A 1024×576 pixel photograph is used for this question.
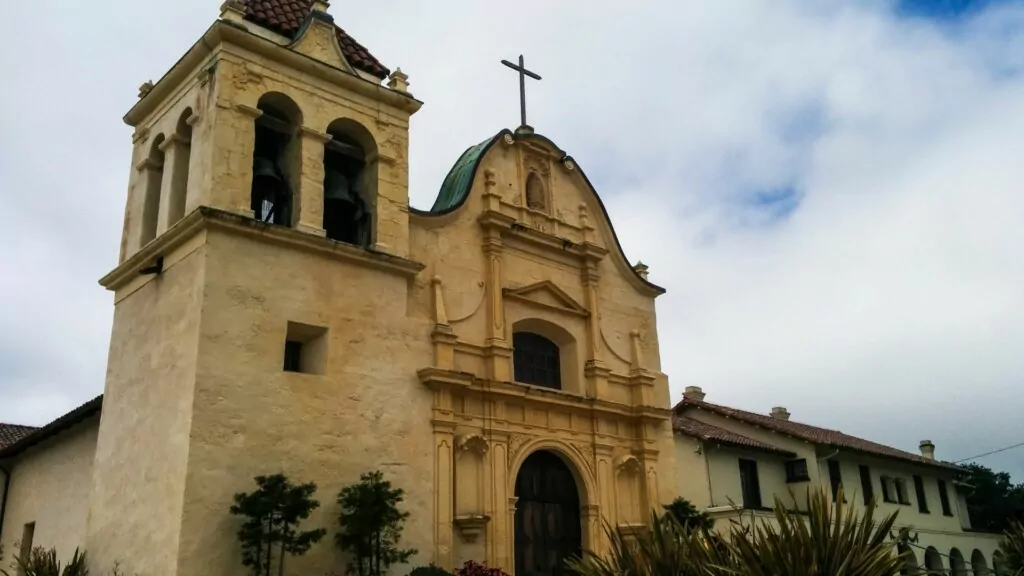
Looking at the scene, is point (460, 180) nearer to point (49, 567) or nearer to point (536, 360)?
point (536, 360)

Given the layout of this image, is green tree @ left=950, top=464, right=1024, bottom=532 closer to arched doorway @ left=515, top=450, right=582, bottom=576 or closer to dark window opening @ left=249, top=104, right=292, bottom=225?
arched doorway @ left=515, top=450, right=582, bottom=576

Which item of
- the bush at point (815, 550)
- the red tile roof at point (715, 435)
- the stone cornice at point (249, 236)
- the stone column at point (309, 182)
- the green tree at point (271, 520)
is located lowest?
the bush at point (815, 550)

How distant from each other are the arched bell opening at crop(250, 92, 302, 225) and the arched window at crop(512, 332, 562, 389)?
5.11 meters

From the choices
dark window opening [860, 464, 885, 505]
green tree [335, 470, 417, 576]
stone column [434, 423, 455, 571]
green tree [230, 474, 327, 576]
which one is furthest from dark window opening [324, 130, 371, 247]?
dark window opening [860, 464, 885, 505]

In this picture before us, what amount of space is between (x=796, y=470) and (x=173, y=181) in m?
18.6

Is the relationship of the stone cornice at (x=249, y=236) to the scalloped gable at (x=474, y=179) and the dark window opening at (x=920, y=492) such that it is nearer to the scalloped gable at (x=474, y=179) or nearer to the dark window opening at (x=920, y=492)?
the scalloped gable at (x=474, y=179)

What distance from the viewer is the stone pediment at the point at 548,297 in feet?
56.3

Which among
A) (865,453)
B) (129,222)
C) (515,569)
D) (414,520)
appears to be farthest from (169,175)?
(865,453)

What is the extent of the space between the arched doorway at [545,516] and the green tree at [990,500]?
116ft

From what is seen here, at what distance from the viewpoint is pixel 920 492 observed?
3050cm

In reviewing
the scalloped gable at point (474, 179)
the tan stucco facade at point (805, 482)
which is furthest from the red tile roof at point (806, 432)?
the scalloped gable at point (474, 179)

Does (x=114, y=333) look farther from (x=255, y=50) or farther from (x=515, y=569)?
(x=515, y=569)

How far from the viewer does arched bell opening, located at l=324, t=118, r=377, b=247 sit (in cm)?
1541

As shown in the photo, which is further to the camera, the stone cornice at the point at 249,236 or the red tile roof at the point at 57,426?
the red tile roof at the point at 57,426
